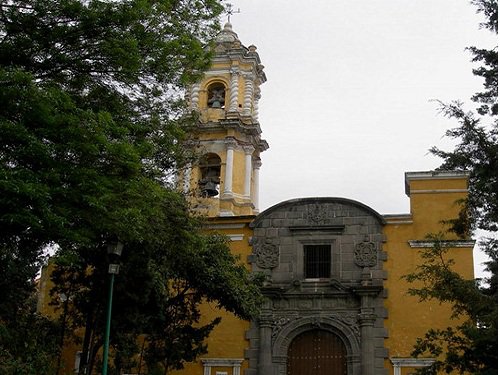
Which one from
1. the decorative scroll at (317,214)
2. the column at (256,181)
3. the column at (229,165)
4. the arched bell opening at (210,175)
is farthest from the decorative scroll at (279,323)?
the column at (256,181)

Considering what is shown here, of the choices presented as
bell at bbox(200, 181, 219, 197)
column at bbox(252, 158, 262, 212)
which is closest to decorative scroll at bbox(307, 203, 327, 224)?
bell at bbox(200, 181, 219, 197)

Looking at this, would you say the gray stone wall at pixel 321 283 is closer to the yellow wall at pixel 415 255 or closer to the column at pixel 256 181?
the yellow wall at pixel 415 255

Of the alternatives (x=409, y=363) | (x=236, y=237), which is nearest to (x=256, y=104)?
(x=236, y=237)

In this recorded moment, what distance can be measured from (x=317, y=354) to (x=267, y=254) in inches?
124

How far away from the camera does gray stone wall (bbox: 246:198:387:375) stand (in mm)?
19078

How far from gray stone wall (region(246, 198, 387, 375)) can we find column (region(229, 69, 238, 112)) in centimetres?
949

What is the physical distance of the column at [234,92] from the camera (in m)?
29.3

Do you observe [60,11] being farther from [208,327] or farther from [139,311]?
[208,327]

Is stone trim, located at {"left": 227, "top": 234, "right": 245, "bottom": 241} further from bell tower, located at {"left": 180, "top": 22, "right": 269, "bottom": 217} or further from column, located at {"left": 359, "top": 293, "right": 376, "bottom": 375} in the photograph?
bell tower, located at {"left": 180, "top": 22, "right": 269, "bottom": 217}

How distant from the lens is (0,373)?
1251cm

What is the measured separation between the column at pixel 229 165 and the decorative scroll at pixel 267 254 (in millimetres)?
7067

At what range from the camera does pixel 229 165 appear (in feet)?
91.1

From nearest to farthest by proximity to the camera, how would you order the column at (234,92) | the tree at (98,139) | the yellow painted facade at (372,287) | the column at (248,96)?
1. the tree at (98,139)
2. the yellow painted facade at (372,287)
3. the column at (234,92)
4. the column at (248,96)

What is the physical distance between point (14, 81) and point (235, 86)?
20.1 metres
